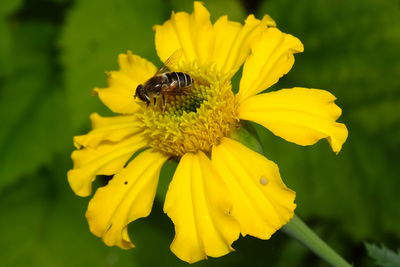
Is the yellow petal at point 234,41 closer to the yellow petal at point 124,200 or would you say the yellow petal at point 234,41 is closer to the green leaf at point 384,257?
the yellow petal at point 124,200

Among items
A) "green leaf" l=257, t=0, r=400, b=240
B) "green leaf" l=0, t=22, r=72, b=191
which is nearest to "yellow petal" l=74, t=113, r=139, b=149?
"green leaf" l=257, t=0, r=400, b=240

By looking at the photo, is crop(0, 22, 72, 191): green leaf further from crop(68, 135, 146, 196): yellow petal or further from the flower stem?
the flower stem

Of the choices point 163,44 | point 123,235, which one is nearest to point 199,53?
point 163,44

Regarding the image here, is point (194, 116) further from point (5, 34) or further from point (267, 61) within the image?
point (5, 34)

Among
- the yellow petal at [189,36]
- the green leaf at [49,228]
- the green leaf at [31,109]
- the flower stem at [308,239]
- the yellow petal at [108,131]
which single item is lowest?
the green leaf at [49,228]

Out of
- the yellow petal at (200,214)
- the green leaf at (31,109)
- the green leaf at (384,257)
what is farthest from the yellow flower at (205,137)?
the green leaf at (31,109)

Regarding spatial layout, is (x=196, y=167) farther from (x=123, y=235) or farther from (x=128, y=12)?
(x=128, y=12)
